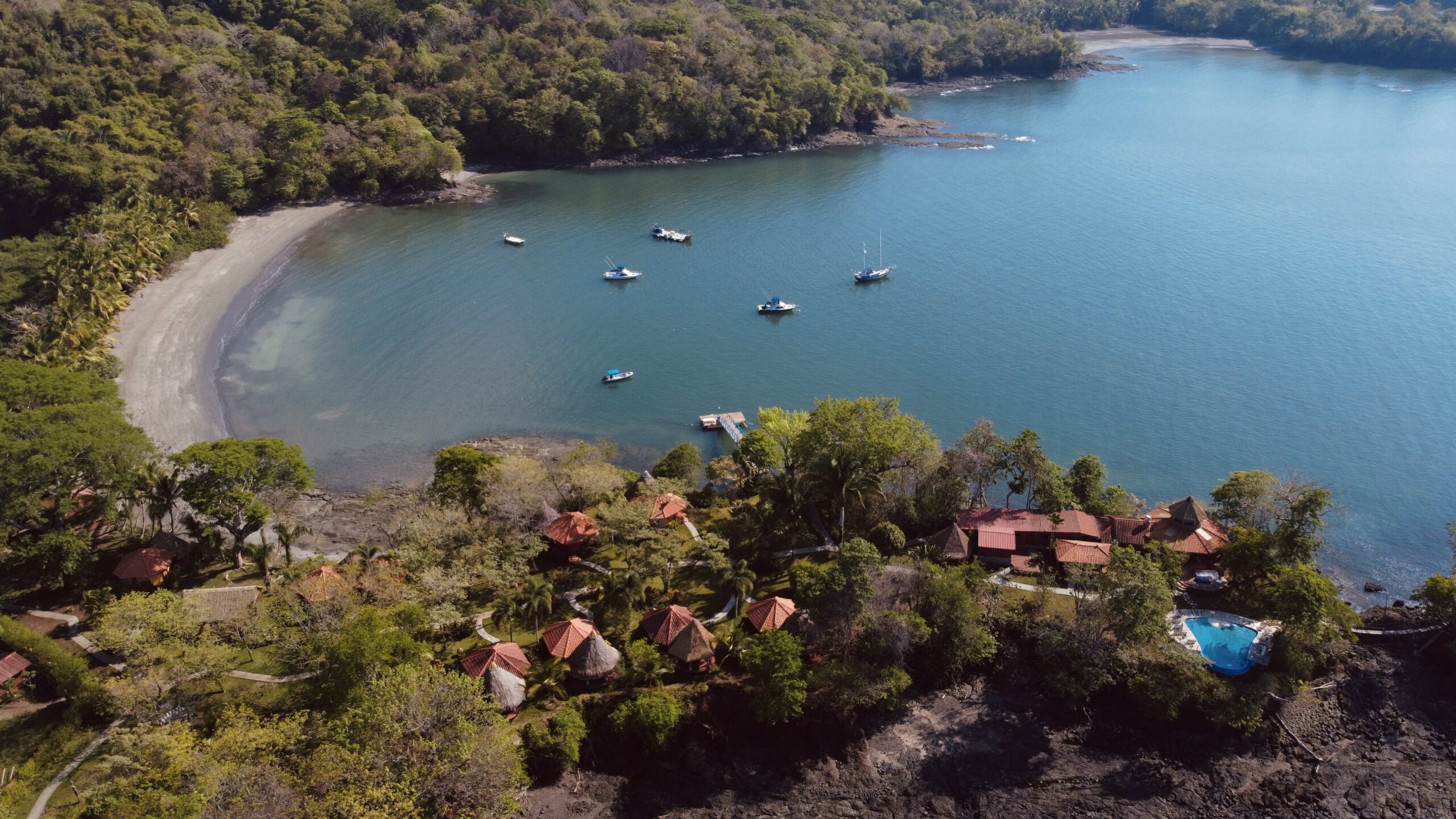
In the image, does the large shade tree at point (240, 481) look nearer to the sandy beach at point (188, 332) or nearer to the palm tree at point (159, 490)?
the palm tree at point (159, 490)

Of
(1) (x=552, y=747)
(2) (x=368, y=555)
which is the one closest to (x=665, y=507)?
(2) (x=368, y=555)

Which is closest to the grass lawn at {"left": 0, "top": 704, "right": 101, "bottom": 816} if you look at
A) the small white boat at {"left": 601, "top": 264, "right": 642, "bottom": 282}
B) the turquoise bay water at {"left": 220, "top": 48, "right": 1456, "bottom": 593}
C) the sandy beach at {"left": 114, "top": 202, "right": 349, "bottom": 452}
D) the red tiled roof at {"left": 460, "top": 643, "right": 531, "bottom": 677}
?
the red tiled roof at {"left": 460, "top": 643, "right": 531, "bottom": 677}

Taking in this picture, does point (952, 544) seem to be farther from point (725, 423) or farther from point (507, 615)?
point (725, 423)

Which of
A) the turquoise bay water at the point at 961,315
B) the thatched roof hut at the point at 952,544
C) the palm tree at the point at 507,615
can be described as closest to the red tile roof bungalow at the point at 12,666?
the palm tree at the point at 507,615

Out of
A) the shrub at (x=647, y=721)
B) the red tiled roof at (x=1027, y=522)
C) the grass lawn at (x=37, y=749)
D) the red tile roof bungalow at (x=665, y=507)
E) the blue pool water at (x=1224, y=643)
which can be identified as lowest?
the blue pool water at (x=1224, y=643)

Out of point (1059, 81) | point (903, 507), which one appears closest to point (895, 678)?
point (903, 507)

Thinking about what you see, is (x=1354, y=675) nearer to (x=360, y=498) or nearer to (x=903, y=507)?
(x=903, y=507)

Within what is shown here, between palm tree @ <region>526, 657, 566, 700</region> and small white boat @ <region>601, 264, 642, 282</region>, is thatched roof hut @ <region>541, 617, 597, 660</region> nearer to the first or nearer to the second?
palm tree @ <region>526, 657, 566, 700</region>
